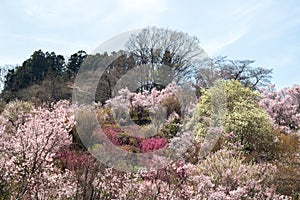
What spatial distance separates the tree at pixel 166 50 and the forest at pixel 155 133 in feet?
Result: 0.18

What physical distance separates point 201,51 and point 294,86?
29.0ft

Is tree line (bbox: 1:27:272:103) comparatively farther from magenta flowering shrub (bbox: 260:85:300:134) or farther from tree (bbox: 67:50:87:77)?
tree (bbox: 67:50:87:77)

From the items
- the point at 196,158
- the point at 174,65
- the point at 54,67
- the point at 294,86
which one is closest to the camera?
the point at 196,158

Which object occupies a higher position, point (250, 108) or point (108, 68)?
point (108, 68)

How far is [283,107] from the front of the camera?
1892 cm

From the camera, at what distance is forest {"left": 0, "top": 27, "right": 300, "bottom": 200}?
5.25 meters

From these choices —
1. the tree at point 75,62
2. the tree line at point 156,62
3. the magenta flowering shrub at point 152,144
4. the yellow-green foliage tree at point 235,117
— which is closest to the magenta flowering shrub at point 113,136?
the magenta flowering shrub at point 152,144

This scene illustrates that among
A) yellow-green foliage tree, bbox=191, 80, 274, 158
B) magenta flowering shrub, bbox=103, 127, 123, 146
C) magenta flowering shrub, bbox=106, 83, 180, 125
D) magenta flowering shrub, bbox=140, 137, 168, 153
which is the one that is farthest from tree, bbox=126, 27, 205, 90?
magenta flowering shrub, bbox=140, 137, 168, 153

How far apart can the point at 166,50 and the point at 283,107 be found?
7054mm

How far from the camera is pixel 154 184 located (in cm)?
589

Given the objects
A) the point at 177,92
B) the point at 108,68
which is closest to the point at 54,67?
the point at 108,68

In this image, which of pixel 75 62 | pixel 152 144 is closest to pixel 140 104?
pixel 152 144

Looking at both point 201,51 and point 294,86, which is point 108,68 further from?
point 294,86

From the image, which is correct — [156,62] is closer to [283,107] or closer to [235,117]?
[283,107]
